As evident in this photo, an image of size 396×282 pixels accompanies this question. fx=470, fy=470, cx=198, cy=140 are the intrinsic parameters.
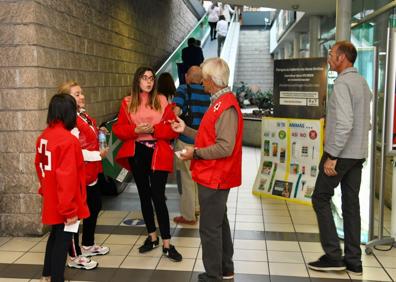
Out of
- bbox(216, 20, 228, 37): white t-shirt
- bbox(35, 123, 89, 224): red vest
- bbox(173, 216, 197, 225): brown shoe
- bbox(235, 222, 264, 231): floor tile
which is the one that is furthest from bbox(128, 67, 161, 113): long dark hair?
bbox(216, 20, 228, 37): white t-shirt

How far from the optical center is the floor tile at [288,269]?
3.43 metres

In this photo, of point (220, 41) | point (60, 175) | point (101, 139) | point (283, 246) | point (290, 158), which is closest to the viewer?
point (60, 175)

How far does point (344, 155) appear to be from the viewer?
3.25 m

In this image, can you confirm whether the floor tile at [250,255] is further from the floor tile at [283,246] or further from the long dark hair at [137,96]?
the long dark hair at [137,96]

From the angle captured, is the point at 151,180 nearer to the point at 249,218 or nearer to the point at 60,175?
the point at 60,175

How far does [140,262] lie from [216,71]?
1.66 m

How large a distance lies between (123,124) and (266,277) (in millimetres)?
1567

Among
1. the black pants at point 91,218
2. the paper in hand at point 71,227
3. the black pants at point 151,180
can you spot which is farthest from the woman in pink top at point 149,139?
the paper in hand at point 71,227

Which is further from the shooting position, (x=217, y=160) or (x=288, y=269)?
(x=288, y=269)

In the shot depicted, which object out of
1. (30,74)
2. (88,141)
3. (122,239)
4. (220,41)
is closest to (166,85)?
(30,74)

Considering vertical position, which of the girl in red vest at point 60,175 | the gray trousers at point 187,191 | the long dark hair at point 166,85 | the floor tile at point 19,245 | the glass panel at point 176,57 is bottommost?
the floor tile at point 19,245

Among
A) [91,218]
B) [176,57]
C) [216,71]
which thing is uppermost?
[176,57]

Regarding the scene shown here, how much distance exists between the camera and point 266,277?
11.0 feet

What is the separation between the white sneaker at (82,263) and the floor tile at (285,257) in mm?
1366
